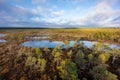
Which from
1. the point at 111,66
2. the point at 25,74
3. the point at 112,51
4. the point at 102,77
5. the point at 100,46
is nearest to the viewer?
the point at 102,77

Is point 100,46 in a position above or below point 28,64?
above

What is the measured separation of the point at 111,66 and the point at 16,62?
128 feet

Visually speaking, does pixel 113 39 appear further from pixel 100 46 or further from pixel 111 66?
pixel 111 66

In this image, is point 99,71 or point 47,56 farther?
point 47,56

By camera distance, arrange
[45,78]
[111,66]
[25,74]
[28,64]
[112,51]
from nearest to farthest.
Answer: [45,78], [25,74], [28,64], [111,66], [112,51]

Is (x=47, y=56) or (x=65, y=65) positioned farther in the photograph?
(x=47, y=56)

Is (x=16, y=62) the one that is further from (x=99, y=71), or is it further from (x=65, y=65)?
(x=99, y=71)

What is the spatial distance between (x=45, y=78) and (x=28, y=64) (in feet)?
30.9

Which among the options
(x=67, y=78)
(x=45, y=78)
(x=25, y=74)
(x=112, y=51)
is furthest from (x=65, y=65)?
(x=112, y=51)

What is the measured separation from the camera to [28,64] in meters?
41.2

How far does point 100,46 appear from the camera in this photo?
2175 inches

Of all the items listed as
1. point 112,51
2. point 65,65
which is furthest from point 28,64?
point 112,51

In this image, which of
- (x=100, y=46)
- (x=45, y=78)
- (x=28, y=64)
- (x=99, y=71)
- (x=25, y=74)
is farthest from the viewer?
(x=100, y=46)

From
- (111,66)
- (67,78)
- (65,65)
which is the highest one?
(65,65)
